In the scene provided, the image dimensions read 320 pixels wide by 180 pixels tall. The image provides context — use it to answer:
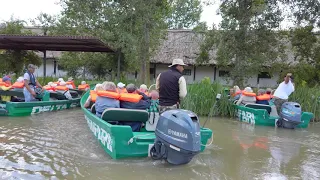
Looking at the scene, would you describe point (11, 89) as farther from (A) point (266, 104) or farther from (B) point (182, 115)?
(A) point (266, 104)

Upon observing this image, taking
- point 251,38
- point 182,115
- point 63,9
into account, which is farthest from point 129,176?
point 63,9

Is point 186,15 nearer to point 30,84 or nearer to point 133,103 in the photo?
point 30,84

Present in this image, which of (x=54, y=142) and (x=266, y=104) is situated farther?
(x=266, y=104)

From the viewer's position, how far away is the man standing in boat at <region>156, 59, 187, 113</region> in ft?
19.3

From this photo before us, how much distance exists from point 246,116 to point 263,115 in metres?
0.82

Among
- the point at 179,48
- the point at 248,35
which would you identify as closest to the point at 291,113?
the point at 248,35

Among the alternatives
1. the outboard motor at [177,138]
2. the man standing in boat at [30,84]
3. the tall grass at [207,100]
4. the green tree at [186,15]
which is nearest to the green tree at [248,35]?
the tall grass at [207,100]

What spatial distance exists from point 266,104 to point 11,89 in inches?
Answer: 329

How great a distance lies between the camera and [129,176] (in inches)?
190

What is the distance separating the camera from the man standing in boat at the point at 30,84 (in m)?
9.76

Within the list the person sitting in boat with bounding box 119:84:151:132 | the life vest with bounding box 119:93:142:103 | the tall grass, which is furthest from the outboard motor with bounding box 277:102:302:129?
the life vest with bounding box 119:93:142:103

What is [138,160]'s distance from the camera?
5566 mm

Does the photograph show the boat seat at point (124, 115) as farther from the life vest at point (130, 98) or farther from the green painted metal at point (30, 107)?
the green painted metal at point (30, 107)

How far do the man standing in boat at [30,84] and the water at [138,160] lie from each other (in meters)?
1.19
